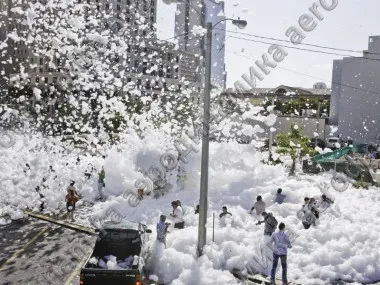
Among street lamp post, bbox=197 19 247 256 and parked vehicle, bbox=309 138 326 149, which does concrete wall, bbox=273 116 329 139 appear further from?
street lamp post, bbox=197 19 247 256

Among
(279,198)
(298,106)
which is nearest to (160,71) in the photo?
(298,106)

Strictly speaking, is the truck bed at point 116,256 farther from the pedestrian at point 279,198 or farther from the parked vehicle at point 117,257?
the pedestrian at point 279,198

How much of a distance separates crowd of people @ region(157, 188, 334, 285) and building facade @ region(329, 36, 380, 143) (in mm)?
35941

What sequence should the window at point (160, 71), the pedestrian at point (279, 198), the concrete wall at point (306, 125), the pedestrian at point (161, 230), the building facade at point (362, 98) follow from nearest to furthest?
the pedestrian at point (161, 230) → the pedestrian at point (279, 198) → the building facade at point (362, 98) → the concrete wall at point (306, 125) → the window at point (160, 71)

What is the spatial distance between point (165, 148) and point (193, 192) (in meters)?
5.30

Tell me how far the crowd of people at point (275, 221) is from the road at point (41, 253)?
2.99m

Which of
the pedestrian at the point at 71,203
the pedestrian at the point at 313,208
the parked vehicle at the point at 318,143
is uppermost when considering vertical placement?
the parked vehicle at the point at 318,143

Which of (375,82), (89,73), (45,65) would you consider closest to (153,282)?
(89,73)

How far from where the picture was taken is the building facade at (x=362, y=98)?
48125 mm

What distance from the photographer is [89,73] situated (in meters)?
47.5

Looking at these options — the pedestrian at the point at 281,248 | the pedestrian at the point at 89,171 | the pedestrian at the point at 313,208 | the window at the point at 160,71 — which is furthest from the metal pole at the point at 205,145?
the window at the point at 160,71

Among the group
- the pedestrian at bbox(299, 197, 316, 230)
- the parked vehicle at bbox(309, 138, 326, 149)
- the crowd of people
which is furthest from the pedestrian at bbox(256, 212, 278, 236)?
the parked vehicle at bbox(309, 138, 326, 149)

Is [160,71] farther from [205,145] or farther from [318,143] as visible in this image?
[205,145]

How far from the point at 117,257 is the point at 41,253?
3.64 m
